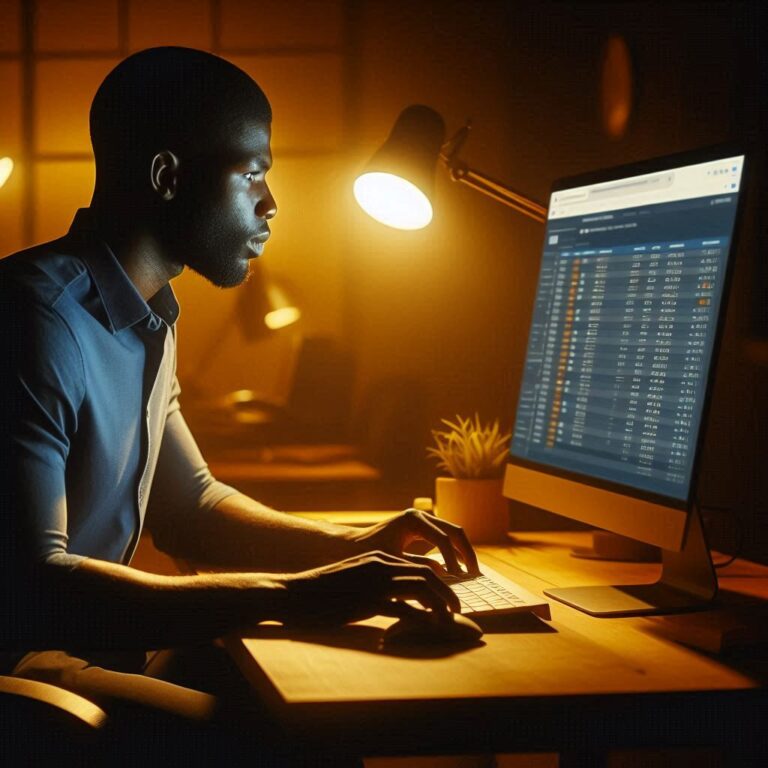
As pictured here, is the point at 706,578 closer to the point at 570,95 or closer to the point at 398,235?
the point at 570,95

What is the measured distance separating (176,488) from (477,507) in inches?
19.5

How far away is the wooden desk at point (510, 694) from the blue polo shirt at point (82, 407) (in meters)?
0.25

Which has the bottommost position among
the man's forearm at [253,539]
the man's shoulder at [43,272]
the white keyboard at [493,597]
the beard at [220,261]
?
the man's forearm at [253,539]

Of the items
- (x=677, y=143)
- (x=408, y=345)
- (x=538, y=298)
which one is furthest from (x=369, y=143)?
(x=538, y=298)

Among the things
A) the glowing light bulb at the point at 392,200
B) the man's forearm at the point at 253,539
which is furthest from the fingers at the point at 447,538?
the glowing light bulb at the point at 392,200

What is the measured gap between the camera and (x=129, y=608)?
0.94m

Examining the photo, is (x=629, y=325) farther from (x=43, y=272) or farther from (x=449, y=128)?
(x=449, y=128)

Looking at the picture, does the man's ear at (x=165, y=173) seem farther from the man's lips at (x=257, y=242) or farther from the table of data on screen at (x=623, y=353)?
the table of data on screen at (x=623, y=353)

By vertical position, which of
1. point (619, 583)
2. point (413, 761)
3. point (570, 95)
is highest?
point (570, 95)

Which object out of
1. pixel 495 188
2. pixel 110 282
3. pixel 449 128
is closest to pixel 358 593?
pixel 110 282

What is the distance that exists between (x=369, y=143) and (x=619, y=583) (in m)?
2.80

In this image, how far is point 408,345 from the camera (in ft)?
11.7

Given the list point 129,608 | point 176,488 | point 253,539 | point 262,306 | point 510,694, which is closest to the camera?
point 510,694

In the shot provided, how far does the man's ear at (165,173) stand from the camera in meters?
1.29
